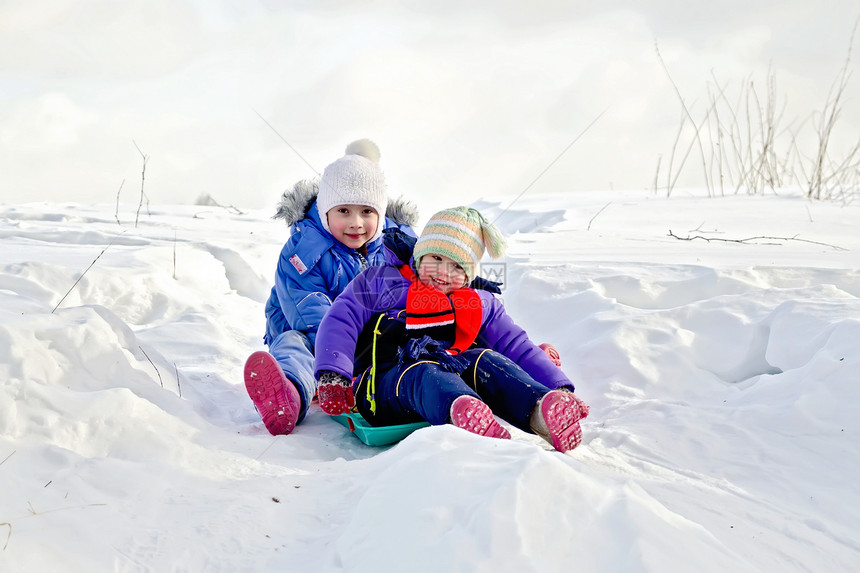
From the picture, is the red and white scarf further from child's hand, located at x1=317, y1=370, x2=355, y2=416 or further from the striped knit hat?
child's hand, located at x1=317, y1=370, x2=355, y2=416

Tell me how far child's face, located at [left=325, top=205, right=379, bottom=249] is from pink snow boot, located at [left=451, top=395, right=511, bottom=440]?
1304 mm

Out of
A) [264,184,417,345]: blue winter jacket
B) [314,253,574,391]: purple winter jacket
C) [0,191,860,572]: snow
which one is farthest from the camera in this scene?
[264,184,417,345]: blue winter jacket

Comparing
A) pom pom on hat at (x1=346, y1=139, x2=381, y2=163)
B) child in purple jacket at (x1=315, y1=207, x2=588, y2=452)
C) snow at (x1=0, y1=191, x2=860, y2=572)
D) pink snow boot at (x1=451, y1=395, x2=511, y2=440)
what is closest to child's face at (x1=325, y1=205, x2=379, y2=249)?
pom pom on hat at (x1=346, y1=139, x2=381, y2=163)

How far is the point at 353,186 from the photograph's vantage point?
312 centimetres

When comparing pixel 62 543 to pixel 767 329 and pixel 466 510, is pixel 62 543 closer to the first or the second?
pixel 466 510

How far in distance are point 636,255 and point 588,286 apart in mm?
923

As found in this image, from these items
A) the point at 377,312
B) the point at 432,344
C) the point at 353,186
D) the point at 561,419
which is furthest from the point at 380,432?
the point at 353,186

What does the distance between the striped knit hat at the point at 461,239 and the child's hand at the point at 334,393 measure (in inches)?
21.9

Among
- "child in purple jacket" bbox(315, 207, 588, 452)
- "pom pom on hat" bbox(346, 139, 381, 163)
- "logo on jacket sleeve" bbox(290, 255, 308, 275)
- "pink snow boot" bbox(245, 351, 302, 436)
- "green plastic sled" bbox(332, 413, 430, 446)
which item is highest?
"pom pom on hat" bbox(346, 139, 381, 163)

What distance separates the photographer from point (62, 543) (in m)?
1.22

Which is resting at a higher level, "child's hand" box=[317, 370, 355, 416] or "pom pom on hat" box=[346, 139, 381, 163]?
"pom pom on hat" box=[346, 139, 381, 163]

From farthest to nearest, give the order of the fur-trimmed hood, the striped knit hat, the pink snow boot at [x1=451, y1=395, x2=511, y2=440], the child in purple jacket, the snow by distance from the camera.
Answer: the fur-trimmed hood, the striped knit hat, the child in purple jacket, the pink snow boot at [x1=451, y1=395, x2=511, y2=440], the snow

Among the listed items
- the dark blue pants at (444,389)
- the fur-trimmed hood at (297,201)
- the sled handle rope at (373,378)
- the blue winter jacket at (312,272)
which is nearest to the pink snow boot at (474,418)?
the dark blue pants at (444,389)

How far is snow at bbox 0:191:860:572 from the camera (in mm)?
1211
